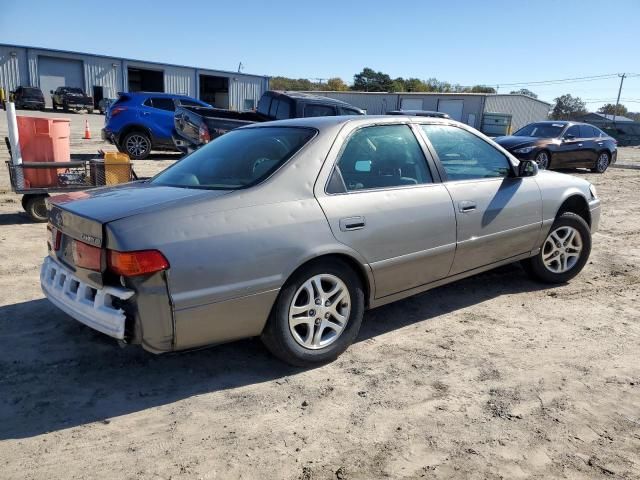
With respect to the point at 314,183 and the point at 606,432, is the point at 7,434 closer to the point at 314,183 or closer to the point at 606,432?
the point at 314,183

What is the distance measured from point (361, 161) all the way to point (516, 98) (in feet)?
152

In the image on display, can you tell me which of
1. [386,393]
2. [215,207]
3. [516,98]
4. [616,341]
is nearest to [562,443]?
[386,393]

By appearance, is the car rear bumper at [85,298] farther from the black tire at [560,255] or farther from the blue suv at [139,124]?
the blue suv at [139,124]

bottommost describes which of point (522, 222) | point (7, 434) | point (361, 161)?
point (7, 434)

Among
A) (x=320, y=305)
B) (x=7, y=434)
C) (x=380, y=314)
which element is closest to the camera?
(x=7, y=434)

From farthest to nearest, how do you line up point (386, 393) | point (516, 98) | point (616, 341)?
1. point (516, 98)
2. point (616, 341)
3. point (386, 393)

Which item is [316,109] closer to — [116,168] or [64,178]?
[116,168]

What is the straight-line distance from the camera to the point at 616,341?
3.73 m

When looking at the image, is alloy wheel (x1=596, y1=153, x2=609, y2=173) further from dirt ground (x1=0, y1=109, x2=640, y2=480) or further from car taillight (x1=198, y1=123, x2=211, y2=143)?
dirt ground (x1=0, y1=109, x2=640, y2=480)

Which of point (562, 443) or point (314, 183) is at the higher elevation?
point (314, 183)

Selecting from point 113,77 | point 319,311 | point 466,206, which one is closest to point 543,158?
point 466,206

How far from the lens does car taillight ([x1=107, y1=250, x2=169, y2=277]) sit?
2.54 metres

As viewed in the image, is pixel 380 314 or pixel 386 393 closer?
pixel 386 393

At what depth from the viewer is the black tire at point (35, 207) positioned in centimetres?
661
